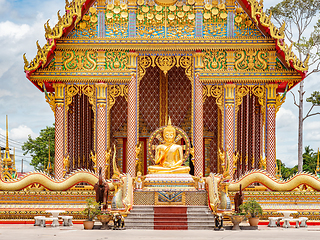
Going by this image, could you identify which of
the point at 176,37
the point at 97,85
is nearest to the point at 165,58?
the point at 176,37

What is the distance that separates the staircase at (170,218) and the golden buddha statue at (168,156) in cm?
214

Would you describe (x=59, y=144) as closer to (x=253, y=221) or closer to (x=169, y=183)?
(x=169, y=183)

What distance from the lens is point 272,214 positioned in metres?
17.0

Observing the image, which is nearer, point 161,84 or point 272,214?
point 272,214

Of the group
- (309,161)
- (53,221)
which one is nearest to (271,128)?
(53,221)

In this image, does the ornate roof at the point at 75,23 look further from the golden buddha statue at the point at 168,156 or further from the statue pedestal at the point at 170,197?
the statue pedestal at the point at 170,197

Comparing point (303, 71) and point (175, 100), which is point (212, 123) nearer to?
point (175, 100)

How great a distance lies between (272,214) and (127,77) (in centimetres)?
649

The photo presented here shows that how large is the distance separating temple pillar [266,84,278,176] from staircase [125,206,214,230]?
4.22 m

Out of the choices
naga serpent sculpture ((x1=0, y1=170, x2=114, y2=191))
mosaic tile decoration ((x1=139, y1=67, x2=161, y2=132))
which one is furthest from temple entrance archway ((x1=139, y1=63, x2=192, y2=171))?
naga serpent sculpture ((x1=0, y1=170, x2=114, y2=191))

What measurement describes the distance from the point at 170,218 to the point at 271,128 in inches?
229

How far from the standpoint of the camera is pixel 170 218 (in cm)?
1514

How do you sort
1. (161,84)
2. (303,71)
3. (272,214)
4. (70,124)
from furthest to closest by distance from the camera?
(161,84) < (70,124) < (303,71) < (272,214)

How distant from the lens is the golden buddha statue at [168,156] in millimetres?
17609
